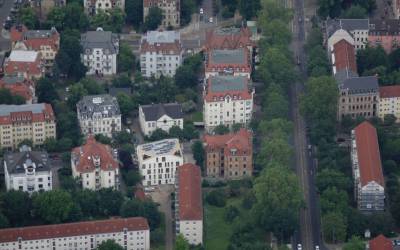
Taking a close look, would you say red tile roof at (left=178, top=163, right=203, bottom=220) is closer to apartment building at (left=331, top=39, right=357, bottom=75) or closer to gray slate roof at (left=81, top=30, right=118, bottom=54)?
apartment building at (left=331, top=39, right=357, bottom=75)

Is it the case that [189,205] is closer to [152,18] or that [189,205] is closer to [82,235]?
[82,235]

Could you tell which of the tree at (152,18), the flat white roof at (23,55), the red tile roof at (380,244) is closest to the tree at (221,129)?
the flat white roof at (23,55)

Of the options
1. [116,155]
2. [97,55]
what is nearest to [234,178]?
[116,155]

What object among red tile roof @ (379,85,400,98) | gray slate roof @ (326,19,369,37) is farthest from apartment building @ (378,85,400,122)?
gray slate roof @ (326,19,369,37)

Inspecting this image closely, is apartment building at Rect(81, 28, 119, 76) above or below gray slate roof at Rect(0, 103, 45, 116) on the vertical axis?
above

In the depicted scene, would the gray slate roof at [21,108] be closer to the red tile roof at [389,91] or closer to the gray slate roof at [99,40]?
the gray slate roof at [99,40]

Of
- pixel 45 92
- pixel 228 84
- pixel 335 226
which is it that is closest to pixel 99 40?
pixel 45 92

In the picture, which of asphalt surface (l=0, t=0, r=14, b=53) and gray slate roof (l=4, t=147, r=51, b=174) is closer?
gray slate roof (l=4, t=147, r=51, b=174)
